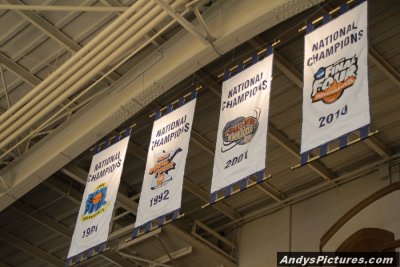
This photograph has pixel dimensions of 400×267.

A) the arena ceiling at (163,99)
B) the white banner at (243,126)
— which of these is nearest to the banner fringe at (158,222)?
the white banner at (243,126)

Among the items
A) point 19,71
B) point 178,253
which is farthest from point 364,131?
point 178,253

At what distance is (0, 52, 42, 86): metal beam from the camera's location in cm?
1528

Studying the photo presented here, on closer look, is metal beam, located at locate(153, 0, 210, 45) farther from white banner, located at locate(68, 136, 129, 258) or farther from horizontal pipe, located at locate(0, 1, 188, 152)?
white banner, located at locate(68, 136, 129, 258)

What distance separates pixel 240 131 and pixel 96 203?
385cm

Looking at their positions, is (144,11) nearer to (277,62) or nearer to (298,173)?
(277,62)

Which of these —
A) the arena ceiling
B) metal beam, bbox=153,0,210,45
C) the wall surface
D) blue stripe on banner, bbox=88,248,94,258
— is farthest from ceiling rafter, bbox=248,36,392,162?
blue stripe on banner, bbox=88,248,94,258

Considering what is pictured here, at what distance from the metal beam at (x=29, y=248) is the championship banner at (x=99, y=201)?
27.1 ft

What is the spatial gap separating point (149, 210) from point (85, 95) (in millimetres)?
5325

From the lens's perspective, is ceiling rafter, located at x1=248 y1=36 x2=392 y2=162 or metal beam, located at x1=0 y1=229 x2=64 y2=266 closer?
ceiling rafter, located at x1=248 y1=36 x2=392 y2=162

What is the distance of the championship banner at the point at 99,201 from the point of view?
12508mm

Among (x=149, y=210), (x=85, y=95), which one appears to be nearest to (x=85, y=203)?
(x=149, y=210)

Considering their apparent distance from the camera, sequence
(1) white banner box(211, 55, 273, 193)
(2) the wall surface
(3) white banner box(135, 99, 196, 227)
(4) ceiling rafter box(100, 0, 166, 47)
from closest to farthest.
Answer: (1) white banner box(211, 55, 273, 193) < (3) white banner box(135, 99, 196, 227) < (4) ceiling rafter box(100, 0, 166, 47) < (2) the wall surface

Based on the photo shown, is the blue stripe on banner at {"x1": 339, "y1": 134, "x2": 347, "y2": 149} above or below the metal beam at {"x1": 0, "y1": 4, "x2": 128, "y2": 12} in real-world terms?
below

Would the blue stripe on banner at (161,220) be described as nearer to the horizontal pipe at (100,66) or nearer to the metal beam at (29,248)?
the horizontal pipe at (100,66)
